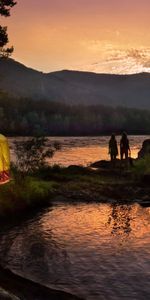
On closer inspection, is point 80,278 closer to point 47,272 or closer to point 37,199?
point 47,272

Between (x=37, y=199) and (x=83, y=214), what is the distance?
3.18m

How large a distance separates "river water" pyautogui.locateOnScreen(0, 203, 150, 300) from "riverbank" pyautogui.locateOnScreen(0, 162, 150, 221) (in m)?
1.42

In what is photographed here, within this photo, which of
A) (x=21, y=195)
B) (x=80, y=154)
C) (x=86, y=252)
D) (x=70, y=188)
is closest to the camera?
(x=86, y=252)

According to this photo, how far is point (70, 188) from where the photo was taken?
90.8 ft

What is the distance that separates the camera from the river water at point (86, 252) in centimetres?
1310

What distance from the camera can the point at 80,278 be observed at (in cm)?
1364

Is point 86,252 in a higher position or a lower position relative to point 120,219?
lower

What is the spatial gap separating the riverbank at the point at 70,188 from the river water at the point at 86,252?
56.0 inches

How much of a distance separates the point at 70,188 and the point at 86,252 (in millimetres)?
11751

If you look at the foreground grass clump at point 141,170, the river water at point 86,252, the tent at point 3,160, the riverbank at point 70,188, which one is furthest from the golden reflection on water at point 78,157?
the tent at point 3,160

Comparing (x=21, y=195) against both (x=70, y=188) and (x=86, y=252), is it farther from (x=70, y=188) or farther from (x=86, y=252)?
(x=86, y=252)

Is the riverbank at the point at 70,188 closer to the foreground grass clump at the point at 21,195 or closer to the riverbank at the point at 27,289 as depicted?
the foreground grass clump at the point at 21,195

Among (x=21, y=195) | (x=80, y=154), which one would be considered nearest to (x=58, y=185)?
(x=21, y=195)

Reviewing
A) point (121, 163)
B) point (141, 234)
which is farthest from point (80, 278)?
point (121, 163)
